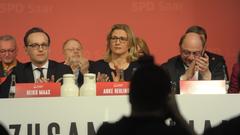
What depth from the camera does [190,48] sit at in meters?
3.95

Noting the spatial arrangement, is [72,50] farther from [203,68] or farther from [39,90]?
[39,90]

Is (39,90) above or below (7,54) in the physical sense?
below

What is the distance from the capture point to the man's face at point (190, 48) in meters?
3.93

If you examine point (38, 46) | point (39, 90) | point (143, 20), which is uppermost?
point (143, 20)

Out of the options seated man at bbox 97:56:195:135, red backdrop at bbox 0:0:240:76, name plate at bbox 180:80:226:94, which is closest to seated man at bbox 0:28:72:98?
name plate at bbox 180:80:226:94

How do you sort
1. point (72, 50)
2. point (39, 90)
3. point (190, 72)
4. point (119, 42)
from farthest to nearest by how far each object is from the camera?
point (72, 50), point (119, 42), point (190, 72), point (39, 90)

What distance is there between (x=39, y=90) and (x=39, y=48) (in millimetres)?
1017

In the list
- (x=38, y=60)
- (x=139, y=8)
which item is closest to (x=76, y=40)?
(x=139, y=8)

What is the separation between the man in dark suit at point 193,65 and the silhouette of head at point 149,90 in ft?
5.99

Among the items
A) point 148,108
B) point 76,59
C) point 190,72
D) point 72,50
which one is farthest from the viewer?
point 72,50

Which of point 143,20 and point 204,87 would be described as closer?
point 204,87

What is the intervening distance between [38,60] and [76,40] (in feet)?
3.75

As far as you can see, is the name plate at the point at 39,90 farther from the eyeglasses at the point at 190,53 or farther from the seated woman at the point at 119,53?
the eyeglasses at the point at 190,53

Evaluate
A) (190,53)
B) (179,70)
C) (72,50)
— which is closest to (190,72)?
(179,70)
